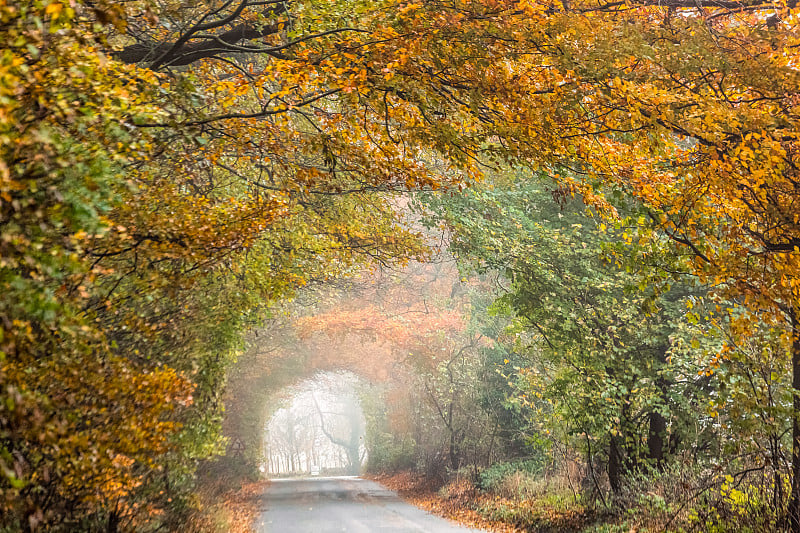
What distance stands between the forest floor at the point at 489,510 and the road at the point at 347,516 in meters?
0.60

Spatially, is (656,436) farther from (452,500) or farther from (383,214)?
(452,500)

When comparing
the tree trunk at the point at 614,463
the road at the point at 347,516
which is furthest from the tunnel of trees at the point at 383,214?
the road at the point at 347,516

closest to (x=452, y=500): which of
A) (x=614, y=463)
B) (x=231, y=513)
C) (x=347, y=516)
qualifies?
(x=347, y=516)

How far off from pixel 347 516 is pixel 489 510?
11.8 feet

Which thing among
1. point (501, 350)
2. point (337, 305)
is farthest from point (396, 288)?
point (501, 350)

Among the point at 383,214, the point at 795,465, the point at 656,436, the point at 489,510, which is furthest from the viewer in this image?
the point at 489,510

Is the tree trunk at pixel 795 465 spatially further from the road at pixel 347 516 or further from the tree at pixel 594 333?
the road at pixel 347 516

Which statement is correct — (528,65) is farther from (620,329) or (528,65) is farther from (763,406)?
(620,329)

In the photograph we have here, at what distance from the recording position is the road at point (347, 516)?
12938mm

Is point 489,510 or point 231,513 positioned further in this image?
point 231,513

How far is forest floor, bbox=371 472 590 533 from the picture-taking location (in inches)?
457

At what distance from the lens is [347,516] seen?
1532cm

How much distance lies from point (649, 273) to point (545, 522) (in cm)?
647

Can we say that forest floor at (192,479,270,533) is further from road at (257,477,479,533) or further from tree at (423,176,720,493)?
tree at (423,176,720,493)
